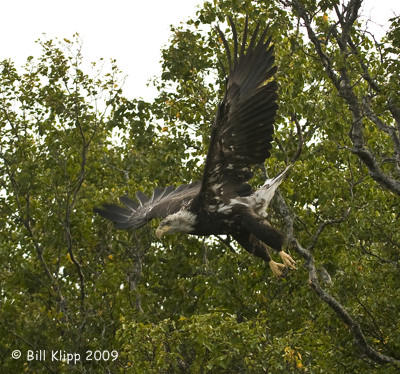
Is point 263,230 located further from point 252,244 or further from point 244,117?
point 244,117

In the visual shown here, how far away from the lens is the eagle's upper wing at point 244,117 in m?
7.87

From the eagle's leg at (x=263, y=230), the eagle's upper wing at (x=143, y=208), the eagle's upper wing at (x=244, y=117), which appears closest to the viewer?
the eagle's upper wing at (x=244, y=117)

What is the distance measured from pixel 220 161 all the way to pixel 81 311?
4407mm

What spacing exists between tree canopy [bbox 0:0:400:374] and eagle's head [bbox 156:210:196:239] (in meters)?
0.96

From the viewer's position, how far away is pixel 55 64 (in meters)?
11.7

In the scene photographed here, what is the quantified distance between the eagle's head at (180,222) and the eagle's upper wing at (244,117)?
0.78ft

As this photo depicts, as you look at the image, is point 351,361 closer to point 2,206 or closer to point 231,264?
point 231,264

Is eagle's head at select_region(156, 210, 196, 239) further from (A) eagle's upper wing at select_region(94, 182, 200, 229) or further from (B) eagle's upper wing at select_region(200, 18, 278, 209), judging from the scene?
(A) eagle's upper wing at select_region(94, 182, 200, 229)

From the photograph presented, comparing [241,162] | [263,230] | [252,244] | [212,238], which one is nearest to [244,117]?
[241,162]
